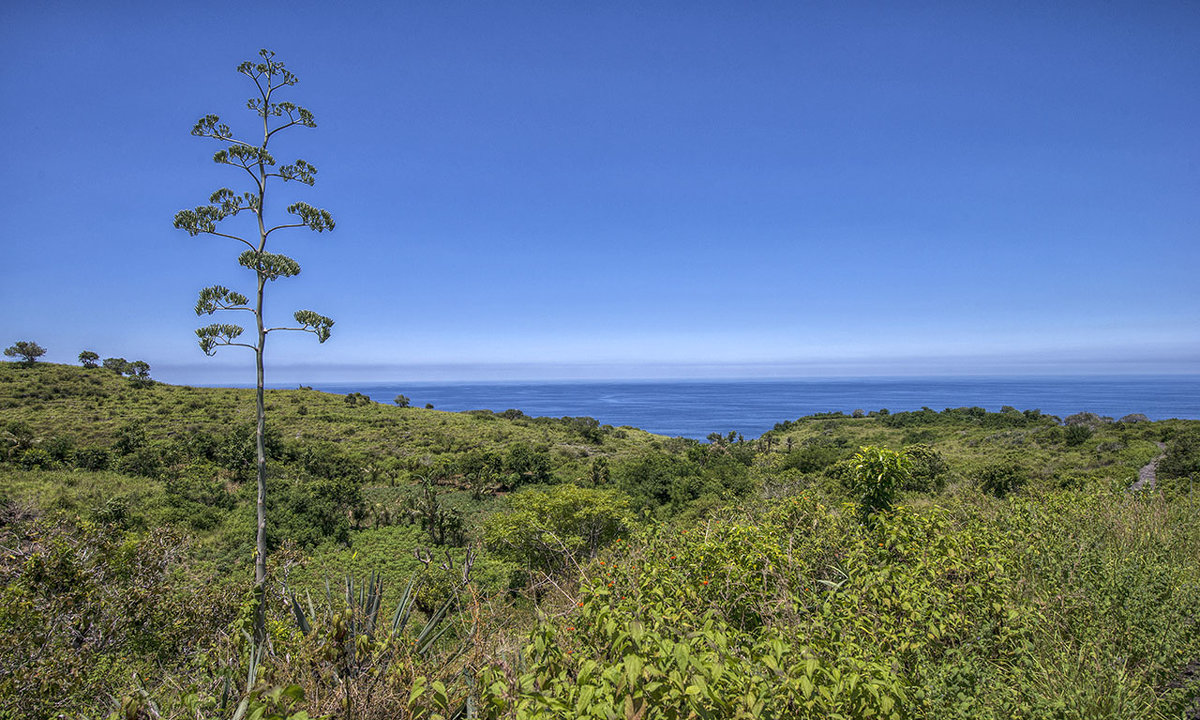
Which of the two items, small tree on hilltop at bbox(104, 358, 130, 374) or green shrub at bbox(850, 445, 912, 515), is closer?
green shrub at bbox(850, 445, 912, 515)

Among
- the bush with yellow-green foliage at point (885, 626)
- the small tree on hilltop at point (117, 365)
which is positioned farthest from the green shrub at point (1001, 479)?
the small tree on hilltop at point (117, 365)

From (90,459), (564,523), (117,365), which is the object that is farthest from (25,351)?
(564,523)

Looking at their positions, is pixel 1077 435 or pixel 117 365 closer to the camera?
pixel 1077 435

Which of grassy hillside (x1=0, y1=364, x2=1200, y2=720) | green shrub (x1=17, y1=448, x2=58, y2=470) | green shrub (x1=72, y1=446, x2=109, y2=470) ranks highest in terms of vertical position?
grassy hillside (x1=0, y1=364, x2=1200, y2=720)

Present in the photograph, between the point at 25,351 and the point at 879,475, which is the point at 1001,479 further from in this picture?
the point at 25,351

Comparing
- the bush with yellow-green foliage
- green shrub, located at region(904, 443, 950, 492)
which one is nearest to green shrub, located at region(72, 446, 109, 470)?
the bush with yellow-green foliage

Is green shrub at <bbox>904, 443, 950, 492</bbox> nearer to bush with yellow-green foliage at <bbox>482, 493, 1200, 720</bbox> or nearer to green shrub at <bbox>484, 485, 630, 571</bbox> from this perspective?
green shrub at <bbox>484, 485, 630, 571</bbox>

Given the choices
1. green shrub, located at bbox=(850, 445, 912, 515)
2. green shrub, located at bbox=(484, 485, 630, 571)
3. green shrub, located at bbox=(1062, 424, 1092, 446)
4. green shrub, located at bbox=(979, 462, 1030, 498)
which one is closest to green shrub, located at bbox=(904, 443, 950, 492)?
green shrub, located at bbox=(979, 462, 1030, 498)

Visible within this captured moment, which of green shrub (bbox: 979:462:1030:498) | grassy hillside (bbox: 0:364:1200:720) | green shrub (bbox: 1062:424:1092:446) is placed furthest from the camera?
green shrub (bbox: 1062:424:1092:446)

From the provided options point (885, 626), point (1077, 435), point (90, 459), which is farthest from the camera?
point (1077, 435)

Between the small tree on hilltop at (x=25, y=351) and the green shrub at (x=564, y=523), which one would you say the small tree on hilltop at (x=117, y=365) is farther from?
the green shrub at (x=564, y=523)

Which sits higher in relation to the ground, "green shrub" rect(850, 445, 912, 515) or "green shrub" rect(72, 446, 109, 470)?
"green shrub" rect(850, 445, 912, 515)

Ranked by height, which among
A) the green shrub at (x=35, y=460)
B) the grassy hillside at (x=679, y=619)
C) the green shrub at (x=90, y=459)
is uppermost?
the grassy hillside at (x=679, y=619)

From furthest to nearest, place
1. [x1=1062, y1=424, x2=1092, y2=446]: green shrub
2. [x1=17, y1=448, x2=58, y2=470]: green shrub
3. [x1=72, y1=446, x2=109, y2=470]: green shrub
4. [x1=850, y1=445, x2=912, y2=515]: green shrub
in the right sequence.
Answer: [x1=1062, y1=424, x2=1092, y2=446]: green shrub → [x1=72, y1=446, x2=109, y2=470]: green shrub → [x1=17, y1=448, x2=58, y2=470]: green shrub → [x1=850, y1=445, x2=912, y2=515]: green shrub
